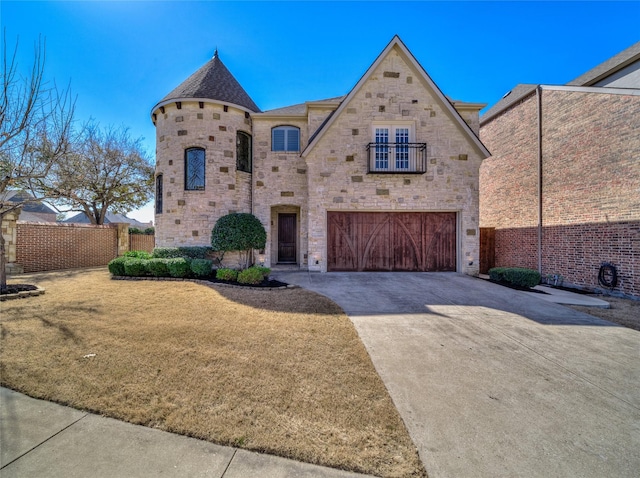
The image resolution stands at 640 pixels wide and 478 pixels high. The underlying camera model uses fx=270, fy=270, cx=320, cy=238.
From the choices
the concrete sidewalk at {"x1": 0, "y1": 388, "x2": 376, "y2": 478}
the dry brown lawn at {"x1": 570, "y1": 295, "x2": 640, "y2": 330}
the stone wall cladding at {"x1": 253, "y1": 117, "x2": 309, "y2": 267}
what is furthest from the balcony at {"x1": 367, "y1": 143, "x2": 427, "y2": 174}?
the concrete sidewalk at {"x1": 0, "y1": 388, "x2": 376, "y2": 478}

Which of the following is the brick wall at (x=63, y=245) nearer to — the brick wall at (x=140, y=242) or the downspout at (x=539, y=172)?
the brick wall at (x=140, y=242)

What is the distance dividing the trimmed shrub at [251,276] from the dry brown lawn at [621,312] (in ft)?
25.1

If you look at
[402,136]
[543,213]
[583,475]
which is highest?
[402,136]

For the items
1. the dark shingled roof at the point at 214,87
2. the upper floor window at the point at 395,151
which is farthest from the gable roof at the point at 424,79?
the dark shingled roof at the point at 214,87

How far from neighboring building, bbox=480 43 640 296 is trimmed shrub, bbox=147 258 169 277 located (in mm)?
12767

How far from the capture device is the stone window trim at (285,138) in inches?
451

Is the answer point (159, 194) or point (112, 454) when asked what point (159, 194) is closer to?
point (159, 194)

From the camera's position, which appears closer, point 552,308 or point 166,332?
point 166,332

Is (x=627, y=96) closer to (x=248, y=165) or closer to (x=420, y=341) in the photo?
(x=420, y=341)

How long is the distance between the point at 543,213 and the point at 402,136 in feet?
18.8

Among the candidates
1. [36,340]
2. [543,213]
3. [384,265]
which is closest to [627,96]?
[543,213]

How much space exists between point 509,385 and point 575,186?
8.91 m

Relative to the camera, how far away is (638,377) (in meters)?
3.20

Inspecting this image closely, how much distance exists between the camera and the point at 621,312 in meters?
5.93
